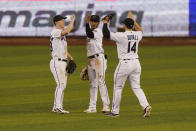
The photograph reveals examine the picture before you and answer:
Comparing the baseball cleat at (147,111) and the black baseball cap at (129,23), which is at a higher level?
the black baseball cap at (129,23)

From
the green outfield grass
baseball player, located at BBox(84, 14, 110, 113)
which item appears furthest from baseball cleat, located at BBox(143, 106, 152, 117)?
baseball player, located at BBox(84, 14, 110, 113)

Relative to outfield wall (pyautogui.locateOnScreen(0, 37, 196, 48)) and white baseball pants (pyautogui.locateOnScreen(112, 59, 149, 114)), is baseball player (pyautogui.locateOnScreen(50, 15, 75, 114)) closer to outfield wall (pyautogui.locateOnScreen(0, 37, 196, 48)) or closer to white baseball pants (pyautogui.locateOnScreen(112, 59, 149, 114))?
white baseball pants (pyautogui.locateOnScreen(112, 59, 149, 114))

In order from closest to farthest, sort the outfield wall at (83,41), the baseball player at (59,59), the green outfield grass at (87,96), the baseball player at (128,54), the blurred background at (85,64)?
the green outfield grass at (87,96) < the blurred background at (85,64) < the baseball player at (128,54) < the baseball player at (59,59) < the outfield wall at (83,41)

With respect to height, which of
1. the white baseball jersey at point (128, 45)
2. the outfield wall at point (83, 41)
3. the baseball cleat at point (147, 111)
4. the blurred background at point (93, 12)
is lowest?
the baseball cleat at point (147, 111)

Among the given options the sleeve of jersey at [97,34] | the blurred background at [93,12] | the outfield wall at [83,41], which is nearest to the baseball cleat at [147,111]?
the sleeve of jersey at [97,34]

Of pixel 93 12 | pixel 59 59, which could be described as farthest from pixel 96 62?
pixel 93 12

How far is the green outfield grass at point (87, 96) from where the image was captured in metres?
10.7

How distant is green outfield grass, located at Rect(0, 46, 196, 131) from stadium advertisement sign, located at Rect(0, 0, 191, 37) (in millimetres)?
3855

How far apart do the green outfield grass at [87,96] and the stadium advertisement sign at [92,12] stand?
3.85m

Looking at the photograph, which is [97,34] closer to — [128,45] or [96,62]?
[96,62]

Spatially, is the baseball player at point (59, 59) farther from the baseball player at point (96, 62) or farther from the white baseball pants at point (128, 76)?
the white baseball pants at point (128, 76)

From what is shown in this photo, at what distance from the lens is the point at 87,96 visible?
14.4 metres

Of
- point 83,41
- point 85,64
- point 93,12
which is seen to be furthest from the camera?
point 93,12

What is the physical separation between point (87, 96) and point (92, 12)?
13877mm
